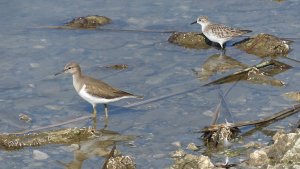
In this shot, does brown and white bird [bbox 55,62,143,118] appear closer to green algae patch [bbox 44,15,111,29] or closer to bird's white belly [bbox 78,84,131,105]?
bird's white belly [bbox 78,84,131,105]

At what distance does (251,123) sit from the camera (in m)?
9.77

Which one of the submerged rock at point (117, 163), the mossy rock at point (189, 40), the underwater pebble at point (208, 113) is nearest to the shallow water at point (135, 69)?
the underwater pebble at point (208, 113)

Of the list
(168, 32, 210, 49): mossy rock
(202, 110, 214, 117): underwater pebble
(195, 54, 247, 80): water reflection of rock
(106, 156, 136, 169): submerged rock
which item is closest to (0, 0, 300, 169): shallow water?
(202, 110, 214, 117): underwater pebble

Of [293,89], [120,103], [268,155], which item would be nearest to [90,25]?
[120,103]

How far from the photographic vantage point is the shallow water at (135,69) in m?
10.2

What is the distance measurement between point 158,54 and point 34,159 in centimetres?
498

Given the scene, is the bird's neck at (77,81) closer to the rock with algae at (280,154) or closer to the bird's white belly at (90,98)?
the bird's white belly at (90,98)

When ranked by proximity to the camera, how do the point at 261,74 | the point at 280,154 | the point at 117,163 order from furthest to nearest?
the point at 261,74 → the point at 117,163 → the point at 280,154

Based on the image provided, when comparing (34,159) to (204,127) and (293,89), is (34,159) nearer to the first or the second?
(204,127)

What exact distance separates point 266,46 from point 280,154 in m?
5.93

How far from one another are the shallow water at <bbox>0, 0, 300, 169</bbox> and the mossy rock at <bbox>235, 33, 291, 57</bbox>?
21 centimetres

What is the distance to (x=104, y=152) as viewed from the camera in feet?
31.6

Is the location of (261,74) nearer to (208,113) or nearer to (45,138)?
(208,113)

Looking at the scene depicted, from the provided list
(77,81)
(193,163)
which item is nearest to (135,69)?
(77,81)
